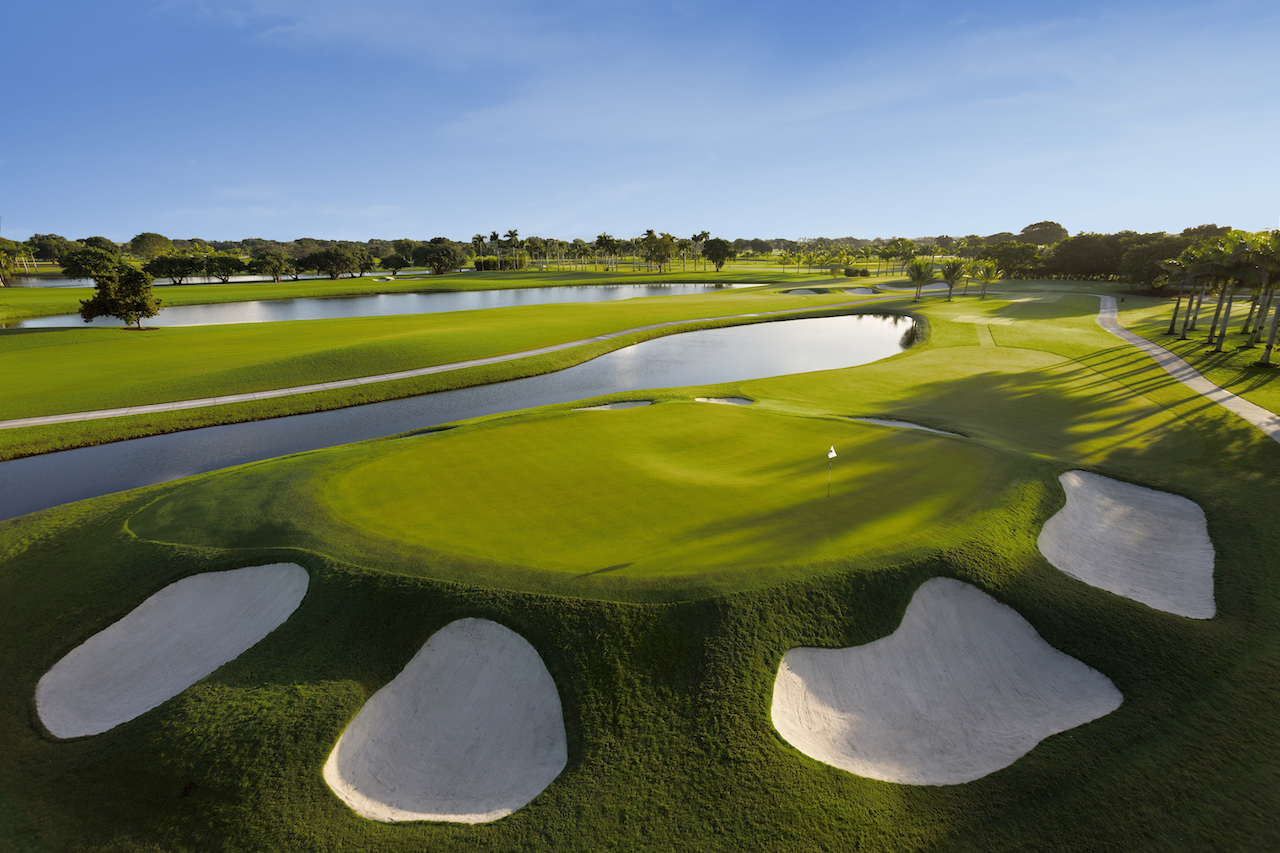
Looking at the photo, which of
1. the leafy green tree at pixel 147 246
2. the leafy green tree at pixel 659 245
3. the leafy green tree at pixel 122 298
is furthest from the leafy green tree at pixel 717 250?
the leafy green tree at pixel 147 246

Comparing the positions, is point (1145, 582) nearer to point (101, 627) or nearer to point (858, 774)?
point (858, 774)

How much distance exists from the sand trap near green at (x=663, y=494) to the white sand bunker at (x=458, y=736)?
211 centimetres

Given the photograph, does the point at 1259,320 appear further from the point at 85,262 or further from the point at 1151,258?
the point at 85,262

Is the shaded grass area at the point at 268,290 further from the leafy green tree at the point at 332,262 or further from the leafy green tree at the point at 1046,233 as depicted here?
the leafy green tree at the point at 1046,233

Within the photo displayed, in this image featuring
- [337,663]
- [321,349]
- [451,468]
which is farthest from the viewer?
[321,349]

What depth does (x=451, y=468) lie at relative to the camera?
17.3 meters

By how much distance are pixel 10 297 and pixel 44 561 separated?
10467 cm

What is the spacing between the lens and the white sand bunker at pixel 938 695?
8.76 m

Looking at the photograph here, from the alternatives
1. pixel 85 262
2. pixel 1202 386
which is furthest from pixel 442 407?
pixel 85 262

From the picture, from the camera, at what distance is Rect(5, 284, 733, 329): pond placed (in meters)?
62.7

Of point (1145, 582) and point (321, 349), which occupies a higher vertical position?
point (321, 349)

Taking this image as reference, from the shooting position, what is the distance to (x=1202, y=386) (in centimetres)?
2966

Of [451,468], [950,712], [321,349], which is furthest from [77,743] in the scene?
[321,349]

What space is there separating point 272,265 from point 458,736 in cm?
14529
